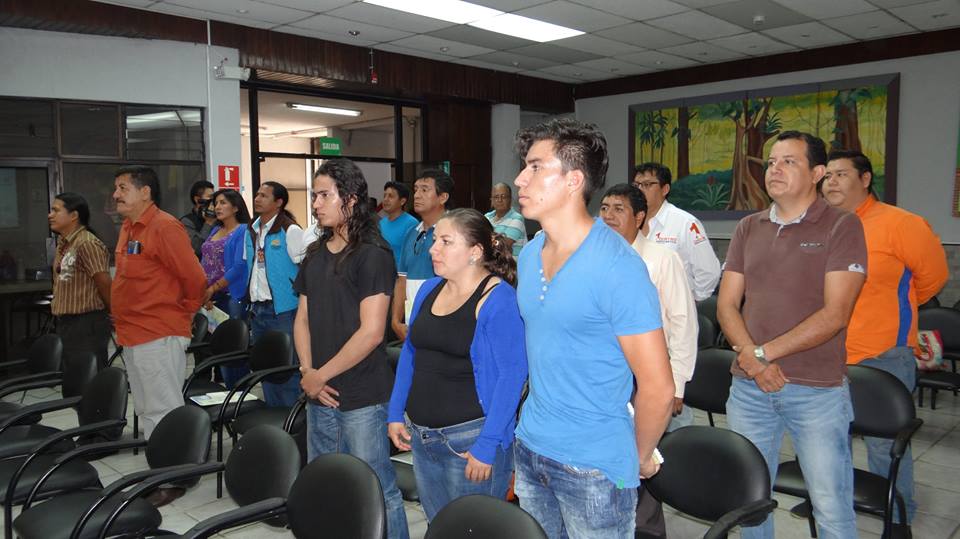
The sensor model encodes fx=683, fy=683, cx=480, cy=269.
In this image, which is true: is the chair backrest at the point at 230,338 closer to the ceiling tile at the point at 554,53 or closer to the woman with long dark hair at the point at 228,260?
the woman with long dark hair at the point at 228,260

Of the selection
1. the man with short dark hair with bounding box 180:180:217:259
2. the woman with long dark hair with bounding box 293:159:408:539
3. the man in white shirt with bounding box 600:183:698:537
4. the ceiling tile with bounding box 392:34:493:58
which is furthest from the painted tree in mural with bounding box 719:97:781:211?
the woman with long dark hair with bounding box 293:159:408:539

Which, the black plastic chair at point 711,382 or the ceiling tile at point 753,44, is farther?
the ceiling tile at point 753,44

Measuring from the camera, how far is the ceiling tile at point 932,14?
685 centimetres

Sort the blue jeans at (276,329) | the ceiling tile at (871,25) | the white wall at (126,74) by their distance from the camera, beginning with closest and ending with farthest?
the blue jeans at (276,329) < the white wall at (126,74) < the ceiling tile at (871,25)

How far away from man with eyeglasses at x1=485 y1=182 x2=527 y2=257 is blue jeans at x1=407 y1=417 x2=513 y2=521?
10.8ft

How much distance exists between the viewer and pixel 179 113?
7207 millimetres

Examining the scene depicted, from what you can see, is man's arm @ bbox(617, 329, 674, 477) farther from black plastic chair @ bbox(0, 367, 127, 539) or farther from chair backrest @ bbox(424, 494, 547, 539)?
black plastic chair @ bbox(0, 367, 127, 539)

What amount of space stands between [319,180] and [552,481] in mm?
1481

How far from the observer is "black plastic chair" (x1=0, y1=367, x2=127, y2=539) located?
2.75m

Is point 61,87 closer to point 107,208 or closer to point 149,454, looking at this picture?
point 107,208

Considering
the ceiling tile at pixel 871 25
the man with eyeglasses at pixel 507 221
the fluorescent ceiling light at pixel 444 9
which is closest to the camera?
the man with eyeglasses at pixel 507 221

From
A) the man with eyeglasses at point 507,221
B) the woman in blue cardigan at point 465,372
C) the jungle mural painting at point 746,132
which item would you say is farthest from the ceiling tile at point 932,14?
the woman in blue cardigan at point 465,372

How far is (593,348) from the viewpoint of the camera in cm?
157

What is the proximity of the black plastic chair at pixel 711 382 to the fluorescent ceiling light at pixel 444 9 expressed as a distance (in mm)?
4563
